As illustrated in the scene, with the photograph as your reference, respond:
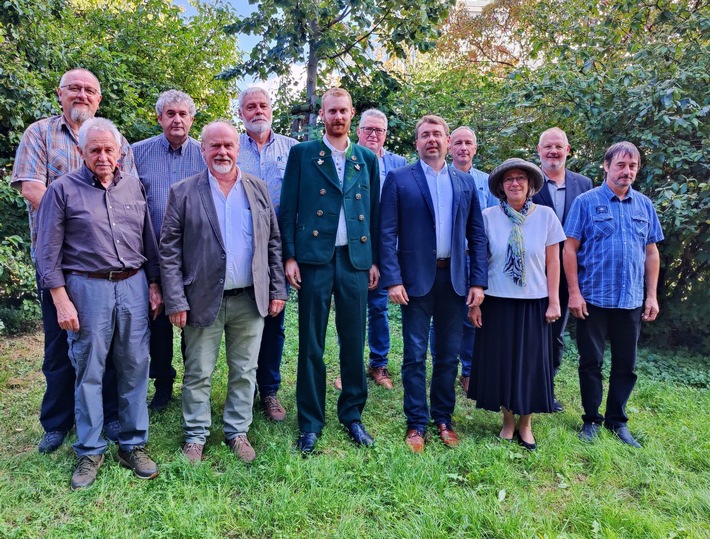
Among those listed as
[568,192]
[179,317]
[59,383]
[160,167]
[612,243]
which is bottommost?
[59,383]

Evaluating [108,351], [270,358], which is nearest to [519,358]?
[270,358]

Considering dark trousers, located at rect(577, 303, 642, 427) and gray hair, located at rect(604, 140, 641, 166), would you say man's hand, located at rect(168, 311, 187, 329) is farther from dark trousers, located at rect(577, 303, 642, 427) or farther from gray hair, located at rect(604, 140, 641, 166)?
gray hair, located at rect(604, 140, 641, 166)

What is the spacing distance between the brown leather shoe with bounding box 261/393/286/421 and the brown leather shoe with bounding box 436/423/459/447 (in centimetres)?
126

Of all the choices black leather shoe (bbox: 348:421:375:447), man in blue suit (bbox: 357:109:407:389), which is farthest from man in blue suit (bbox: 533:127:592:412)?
black leather shoe (bbox: 348:421:375:447)

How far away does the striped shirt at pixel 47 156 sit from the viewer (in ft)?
11.0

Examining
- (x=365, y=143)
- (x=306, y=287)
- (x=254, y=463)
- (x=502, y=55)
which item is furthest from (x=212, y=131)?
(x=502, y=55)

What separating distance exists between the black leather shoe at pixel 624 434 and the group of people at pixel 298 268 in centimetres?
2

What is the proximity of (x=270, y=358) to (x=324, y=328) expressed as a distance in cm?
80

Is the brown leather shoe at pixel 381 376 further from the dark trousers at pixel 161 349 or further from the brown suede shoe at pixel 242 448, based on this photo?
the dark trousers at pixel 161 349

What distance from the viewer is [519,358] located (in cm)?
354

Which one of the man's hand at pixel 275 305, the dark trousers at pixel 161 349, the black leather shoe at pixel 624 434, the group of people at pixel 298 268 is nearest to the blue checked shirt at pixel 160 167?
the group of people at pixel 298 268

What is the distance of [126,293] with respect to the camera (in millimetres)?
3100

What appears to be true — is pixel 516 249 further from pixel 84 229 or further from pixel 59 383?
pixel 59 383

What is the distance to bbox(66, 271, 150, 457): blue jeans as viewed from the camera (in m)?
2.99
